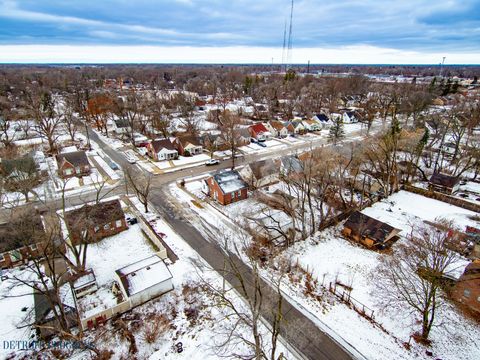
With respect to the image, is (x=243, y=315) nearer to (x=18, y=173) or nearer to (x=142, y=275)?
(x=142, y=275)

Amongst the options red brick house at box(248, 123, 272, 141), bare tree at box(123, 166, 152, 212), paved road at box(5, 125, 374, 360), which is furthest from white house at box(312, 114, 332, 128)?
bare tree at box(123, 166, 152, 212)

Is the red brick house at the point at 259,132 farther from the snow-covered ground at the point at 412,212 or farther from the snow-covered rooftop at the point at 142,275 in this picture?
the snow-covered rooftop at the point at 142,275

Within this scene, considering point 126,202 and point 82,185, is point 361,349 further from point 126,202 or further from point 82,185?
point 82,185

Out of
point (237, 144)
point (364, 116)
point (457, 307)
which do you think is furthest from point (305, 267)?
point (364, 116)

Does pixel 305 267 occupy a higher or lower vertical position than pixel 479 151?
lower

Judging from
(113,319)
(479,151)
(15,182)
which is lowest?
(113,319)

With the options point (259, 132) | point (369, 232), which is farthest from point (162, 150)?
point (369, 232)
